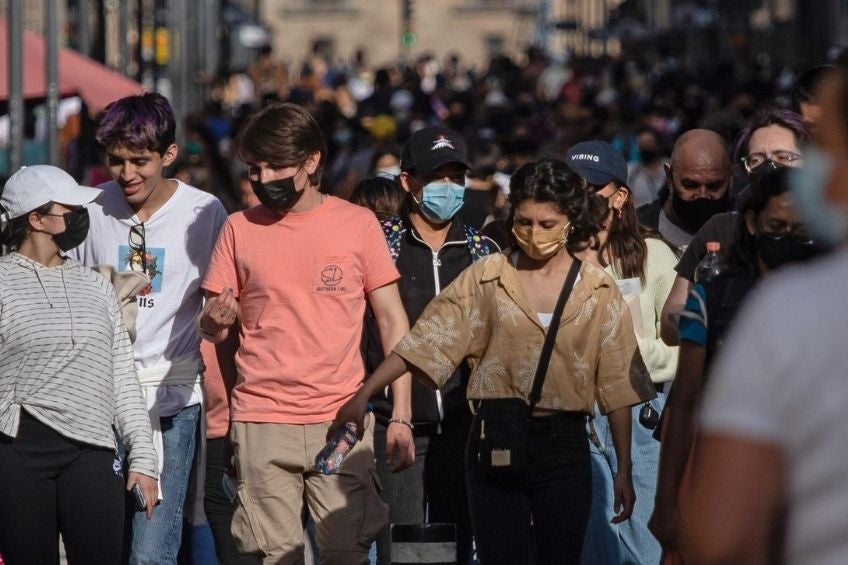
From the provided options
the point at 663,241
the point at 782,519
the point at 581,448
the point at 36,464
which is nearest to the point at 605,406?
the point at 581,448

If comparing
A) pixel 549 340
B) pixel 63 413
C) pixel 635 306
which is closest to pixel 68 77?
pixel 635 306

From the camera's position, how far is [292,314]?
19.6 feet

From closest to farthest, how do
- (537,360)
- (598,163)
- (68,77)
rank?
(537,360) < (598,163) < (68,77)

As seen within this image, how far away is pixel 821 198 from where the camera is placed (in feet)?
7.84

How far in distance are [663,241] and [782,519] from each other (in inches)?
192

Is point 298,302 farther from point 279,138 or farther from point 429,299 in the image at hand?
point 429,299

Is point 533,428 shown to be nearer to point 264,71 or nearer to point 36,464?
point 36,464

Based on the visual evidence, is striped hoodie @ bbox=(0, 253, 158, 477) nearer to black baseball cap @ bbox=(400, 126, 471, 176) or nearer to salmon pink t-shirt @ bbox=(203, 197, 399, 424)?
salmon pink t-shirt @ bbox=(203, 197, 399, 424)

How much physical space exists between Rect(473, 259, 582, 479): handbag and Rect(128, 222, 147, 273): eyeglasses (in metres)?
1.40

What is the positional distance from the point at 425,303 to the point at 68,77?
1043 centimetres

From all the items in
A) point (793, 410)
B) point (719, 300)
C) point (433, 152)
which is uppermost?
point (433, 152)

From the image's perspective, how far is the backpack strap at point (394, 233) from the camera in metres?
6.98

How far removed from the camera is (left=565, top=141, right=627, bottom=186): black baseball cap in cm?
718

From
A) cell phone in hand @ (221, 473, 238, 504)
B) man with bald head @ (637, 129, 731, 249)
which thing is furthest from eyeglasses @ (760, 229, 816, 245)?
man with bald head @ (637, 129, 731, 249)
